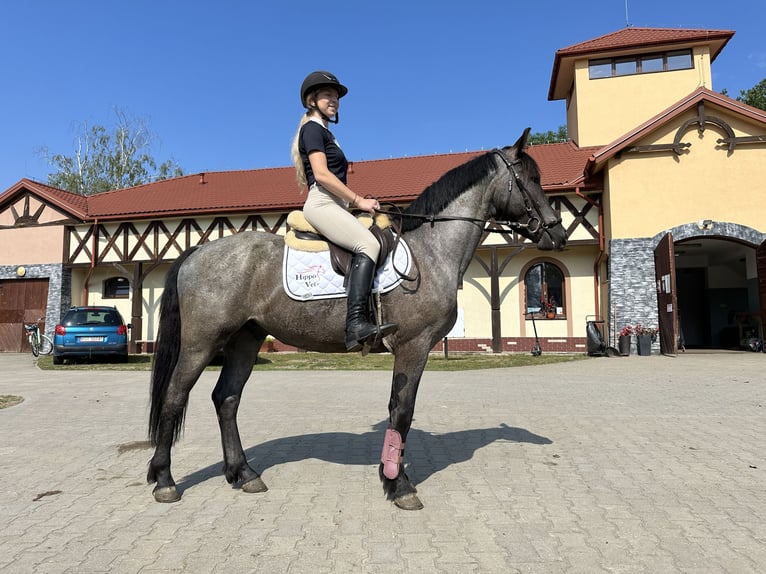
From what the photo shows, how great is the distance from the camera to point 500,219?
379cm

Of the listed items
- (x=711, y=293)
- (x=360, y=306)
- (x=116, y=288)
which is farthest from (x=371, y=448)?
(x=711, y=293)

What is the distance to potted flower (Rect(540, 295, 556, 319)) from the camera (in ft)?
57.0

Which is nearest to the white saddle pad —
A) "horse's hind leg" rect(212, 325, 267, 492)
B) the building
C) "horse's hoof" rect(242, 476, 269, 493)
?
"horse's hind leg" rect(212, 325, 267, 492)

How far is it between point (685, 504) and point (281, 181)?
20.8 m

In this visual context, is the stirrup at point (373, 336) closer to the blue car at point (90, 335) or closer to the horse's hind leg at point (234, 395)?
the horse's hind leg at point (234, 395)

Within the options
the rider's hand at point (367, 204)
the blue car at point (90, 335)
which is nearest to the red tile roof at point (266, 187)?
the blue car at point (90, 335)

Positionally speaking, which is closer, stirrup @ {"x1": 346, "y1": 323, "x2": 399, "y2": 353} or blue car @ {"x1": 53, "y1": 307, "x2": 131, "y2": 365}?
stirrup @ {"x1": 346, "y1": 323, "x2": 399, "y2": 353}

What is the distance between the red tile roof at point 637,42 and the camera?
18078 millimetres

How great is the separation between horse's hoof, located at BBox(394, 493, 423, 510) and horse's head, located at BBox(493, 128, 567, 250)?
6.49 ft

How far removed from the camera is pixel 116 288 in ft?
68.8

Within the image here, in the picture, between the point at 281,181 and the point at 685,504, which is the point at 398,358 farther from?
the point at 281,181

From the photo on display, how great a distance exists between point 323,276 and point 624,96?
20.0m

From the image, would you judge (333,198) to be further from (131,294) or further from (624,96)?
(624,96)

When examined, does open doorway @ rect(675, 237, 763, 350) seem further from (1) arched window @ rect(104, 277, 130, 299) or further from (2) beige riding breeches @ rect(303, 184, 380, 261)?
(1) arched window @ rect(104, 277, 130, 299)
